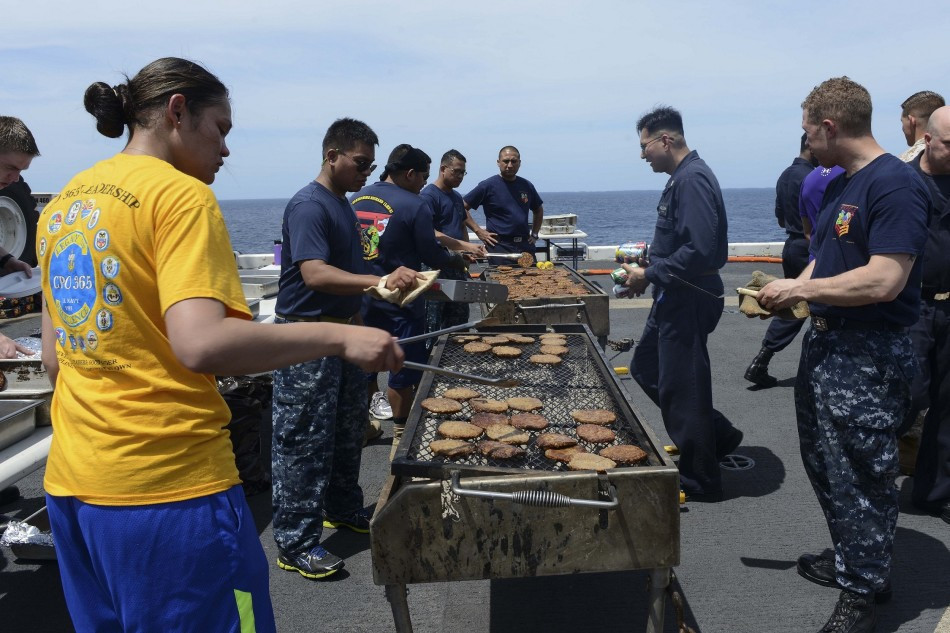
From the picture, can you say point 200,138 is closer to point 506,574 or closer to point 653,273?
point 506,574

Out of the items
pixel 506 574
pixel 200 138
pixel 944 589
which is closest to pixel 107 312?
pixel 200 138

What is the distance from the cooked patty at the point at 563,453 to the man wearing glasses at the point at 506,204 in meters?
6.38

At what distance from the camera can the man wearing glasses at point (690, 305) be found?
4.32m

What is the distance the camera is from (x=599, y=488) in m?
2.32

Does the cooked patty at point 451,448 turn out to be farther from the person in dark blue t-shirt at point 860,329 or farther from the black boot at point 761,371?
the black boot at point 761,371

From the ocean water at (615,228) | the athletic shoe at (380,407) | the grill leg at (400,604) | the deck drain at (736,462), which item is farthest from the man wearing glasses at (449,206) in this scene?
the grill leg at (400,604)

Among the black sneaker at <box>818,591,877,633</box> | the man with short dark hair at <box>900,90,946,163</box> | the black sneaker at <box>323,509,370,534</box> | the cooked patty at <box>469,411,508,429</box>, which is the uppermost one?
the man with short dark hair at <box>900,90,946,163</box>

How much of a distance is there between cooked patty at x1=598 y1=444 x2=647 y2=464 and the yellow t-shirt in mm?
1358

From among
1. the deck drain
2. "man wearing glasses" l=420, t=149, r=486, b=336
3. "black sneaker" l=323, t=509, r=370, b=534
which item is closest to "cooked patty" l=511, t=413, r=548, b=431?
"black sneaker" l=323, t=509, r=370, b=534

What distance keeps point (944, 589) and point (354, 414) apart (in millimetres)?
3032

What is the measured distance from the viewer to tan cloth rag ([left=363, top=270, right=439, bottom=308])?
3.61 m

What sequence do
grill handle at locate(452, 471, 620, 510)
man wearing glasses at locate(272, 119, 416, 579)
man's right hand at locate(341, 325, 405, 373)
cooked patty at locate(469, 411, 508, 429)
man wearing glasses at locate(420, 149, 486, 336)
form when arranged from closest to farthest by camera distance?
man's right hand at locate(341, 325, 405, 373) → grill handle at locate(452, 471, 620, 510) → cooked patty at locate(469, 411, 508, 429) → man wearing glasses at locate(272, 119, 416, 579) → man wearing glasses at locate(420, 149, 486, 336)

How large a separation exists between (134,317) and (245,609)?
2.43 feet

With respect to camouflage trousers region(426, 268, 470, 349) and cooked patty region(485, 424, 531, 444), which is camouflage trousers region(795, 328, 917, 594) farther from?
camouflage trousers region(426, 268, 470, 349)
